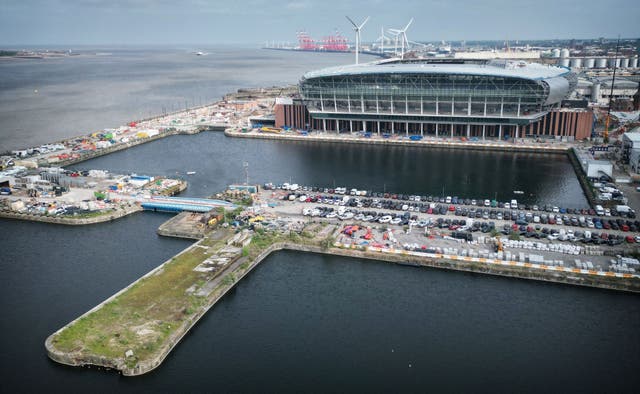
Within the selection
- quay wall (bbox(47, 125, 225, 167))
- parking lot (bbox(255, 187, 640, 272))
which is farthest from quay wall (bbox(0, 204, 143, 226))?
quay wall (bbox(47, 125, 225, 167))

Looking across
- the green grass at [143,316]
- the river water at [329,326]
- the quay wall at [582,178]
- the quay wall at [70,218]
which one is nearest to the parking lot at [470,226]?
the river water at [329,326]

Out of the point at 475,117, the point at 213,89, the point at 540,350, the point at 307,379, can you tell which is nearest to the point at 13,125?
the point at 213,89

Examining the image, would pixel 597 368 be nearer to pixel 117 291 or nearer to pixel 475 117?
pixel 117 291

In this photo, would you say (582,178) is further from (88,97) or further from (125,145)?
(88,97)

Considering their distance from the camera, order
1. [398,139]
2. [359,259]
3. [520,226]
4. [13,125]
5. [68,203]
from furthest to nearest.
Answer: [13,125] < [398,139] < [68,203] < [520,226] < [359,259]

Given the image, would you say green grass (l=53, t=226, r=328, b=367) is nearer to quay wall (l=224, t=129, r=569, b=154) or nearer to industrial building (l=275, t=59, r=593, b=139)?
quay wall (l=224, t=129, r=569, b=154)

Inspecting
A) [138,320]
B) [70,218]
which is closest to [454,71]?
[70,218]

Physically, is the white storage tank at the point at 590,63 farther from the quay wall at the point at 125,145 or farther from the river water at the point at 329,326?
the river water at the point at 329,326

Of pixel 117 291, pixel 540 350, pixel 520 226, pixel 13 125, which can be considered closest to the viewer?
pixel 540 350
